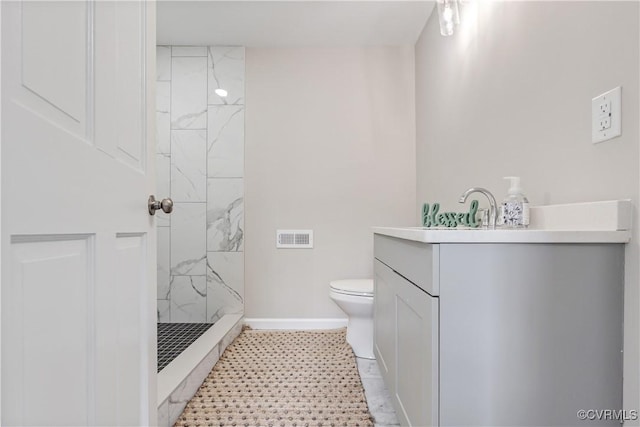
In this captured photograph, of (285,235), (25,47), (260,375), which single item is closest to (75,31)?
(25,47)

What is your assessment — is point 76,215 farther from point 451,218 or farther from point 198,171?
point 198,171

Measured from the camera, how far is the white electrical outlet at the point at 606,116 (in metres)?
0.95

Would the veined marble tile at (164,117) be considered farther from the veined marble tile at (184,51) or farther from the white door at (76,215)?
the white door at (76,215)

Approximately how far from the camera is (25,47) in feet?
1.66

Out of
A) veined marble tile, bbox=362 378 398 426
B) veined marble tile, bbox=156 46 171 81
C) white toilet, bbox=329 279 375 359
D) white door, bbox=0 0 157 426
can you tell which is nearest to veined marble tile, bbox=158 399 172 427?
white door, bbox=0 0 157 426

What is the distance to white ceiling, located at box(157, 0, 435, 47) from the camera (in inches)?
97.9

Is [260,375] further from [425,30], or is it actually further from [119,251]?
[425,30]

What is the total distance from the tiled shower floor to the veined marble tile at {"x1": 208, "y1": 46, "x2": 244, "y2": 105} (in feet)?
5.57

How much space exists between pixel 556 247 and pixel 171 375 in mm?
1598

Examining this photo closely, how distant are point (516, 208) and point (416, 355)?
611 millimetres

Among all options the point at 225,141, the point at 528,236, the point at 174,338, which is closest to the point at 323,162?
the point at 225,141

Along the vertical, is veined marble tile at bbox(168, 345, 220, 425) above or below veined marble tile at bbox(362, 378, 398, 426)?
above
